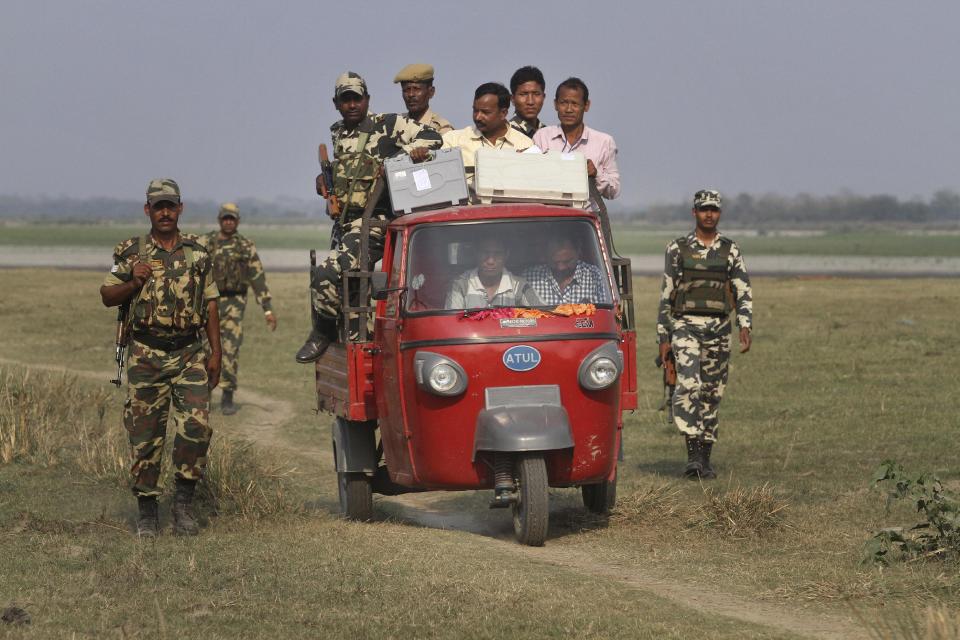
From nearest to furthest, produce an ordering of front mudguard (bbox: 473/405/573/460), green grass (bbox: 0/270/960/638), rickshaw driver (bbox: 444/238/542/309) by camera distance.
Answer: green grass (bbox: 0/270/960/638) → front mudguard (bbox: 473/405/573/460) → rickshaw driver (bbox: 444/238/542/309)

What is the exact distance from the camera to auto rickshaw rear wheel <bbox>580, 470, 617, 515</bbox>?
10.7 meters

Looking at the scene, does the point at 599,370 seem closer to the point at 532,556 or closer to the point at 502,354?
the point at 502,354

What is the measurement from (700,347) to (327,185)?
145 inches

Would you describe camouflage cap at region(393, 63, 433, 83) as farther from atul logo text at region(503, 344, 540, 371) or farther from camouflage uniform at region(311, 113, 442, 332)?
atul logo text at region(503, 344, 540, 371)

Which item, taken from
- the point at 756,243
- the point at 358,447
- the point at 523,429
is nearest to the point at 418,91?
the point at 358,447

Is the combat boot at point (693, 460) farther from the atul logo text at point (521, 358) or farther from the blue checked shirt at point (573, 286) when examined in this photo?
the atul logo text at point (521, 358)

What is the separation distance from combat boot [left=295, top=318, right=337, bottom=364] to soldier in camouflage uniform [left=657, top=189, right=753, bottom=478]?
3.09 metres

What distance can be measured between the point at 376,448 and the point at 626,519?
1869mm

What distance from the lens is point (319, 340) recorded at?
36.7 ft

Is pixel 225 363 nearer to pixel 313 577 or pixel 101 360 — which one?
pixel 101 360

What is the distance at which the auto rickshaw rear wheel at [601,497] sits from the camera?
10711 millimetres

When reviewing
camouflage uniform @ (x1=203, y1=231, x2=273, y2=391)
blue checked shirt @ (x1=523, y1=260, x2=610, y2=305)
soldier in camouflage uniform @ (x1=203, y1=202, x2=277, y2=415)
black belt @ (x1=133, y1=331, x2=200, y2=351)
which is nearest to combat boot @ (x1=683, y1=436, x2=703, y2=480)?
blue checked shirt @ (x1=523, y1=260, x2=610, y2=305)

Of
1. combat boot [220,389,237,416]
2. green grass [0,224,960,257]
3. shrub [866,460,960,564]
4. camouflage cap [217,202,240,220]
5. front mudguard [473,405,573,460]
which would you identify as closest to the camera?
shrub [866,460,960,564]

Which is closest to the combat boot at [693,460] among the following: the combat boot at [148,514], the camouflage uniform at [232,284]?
the combat boot at [148,514]
